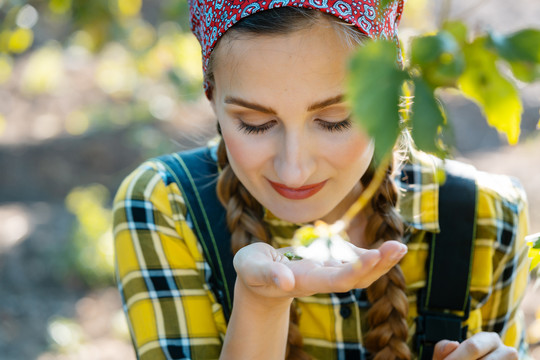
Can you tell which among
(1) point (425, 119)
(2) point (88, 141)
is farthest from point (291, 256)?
(2) point (88, 141)

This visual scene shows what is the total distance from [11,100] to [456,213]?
5.81 meters

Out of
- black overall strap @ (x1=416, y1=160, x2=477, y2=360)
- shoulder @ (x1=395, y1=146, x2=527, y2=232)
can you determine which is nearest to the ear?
shoulder @ (x1=395, y1=146, x2=527, y2=232)

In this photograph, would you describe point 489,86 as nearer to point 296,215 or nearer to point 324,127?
point 324,127

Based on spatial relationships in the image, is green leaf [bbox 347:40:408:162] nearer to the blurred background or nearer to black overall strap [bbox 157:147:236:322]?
black overall strap [bbox 157:147:236:322]

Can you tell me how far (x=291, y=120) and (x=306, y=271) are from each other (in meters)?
0.31

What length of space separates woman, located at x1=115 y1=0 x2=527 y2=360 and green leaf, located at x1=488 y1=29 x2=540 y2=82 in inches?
15.3

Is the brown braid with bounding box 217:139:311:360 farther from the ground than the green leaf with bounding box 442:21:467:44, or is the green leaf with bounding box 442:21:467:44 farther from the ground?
the green leaf with bounding box 442:21:467:44

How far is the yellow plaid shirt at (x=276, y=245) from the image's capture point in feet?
4.66

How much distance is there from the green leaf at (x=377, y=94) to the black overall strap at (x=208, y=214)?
86cm

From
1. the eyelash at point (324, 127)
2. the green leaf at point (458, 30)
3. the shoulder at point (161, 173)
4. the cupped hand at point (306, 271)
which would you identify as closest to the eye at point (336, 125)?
the eyelash at point (324, 127)

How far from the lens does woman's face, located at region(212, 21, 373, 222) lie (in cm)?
114

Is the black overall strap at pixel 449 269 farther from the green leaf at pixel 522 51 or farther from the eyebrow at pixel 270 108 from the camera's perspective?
the green leaf at pixel 522 51

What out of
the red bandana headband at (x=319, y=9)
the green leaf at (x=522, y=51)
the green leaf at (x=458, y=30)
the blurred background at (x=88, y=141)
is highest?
the red bandana headband at (x=319, y=9)

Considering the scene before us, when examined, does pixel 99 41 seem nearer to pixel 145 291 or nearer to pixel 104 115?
pixel 145 291
